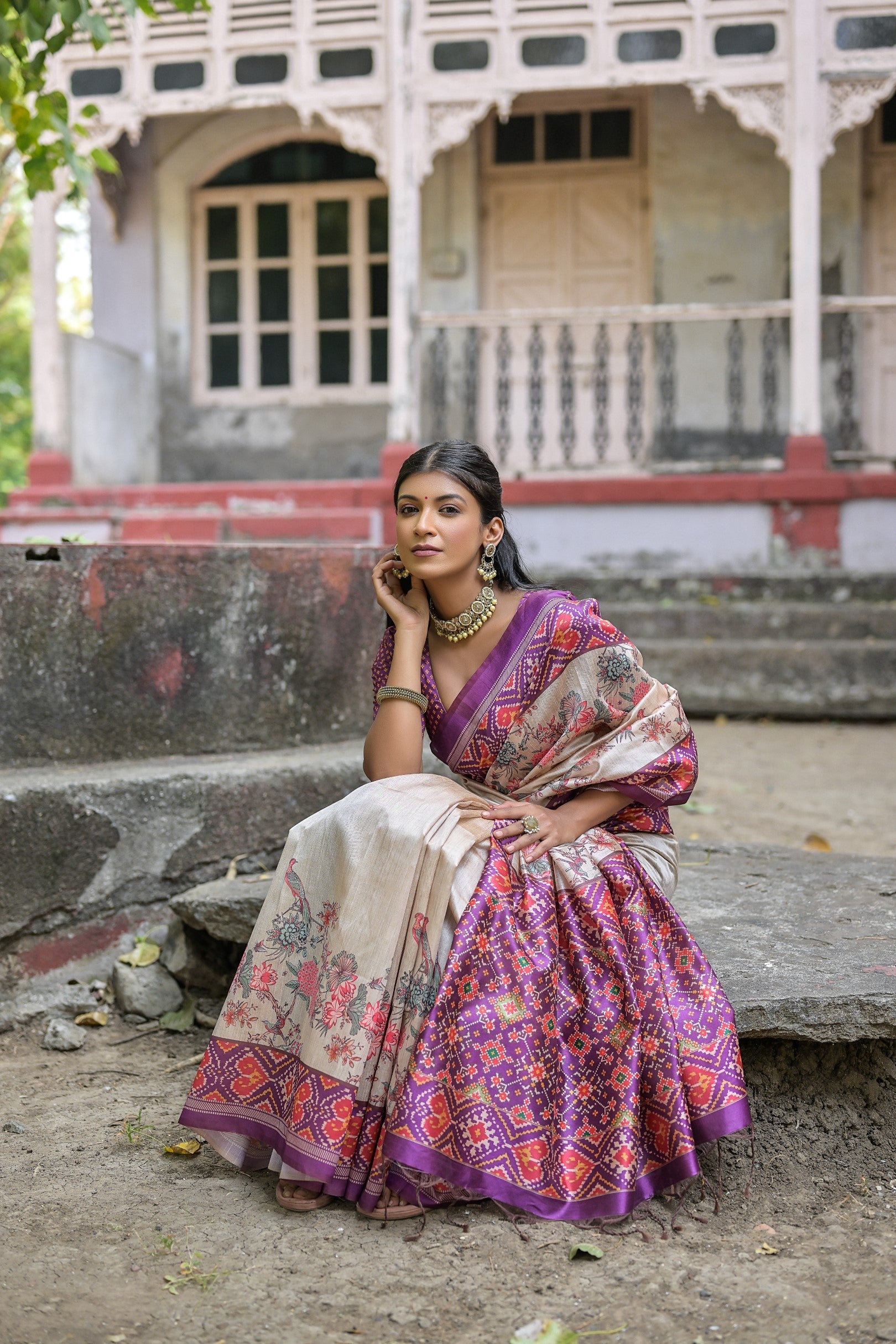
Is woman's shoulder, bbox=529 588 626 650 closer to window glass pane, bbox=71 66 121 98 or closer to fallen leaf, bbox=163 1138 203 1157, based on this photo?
fallen leaf, bbox=163 1138 203 1157

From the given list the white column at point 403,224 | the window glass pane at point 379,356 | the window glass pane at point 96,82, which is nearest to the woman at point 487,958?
the white column at point 403,224

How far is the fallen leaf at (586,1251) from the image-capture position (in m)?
1.93

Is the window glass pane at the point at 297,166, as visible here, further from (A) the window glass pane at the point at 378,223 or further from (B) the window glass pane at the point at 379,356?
(B) the window glass pane at the point at 379,356

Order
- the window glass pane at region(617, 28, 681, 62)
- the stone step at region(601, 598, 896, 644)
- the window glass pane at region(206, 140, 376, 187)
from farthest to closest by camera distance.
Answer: the window glass pane at region(206, 140, 376, 187)
the window glass pane at region(617, 28, 681, 62)
the stone step at region(601, 598, 896, 644)

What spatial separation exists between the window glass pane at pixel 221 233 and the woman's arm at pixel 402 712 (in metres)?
7.62

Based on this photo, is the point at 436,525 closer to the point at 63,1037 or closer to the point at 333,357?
the point at 63,1037

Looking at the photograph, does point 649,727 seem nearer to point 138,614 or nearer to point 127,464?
point 138,614

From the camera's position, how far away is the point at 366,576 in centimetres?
366

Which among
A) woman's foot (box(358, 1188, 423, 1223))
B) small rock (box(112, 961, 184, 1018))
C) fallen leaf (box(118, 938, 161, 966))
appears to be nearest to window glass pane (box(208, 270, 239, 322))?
fallen leaf (box(118, 938, 161, 966))

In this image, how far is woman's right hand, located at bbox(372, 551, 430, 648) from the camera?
245 cm

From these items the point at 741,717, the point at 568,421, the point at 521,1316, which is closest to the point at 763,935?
the point at 521,1316

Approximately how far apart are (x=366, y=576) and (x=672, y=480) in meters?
4.20

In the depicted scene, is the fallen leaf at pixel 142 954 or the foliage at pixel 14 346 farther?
the foliage at pixel 14 346

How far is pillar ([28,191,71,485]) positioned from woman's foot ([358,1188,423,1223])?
7024mm
